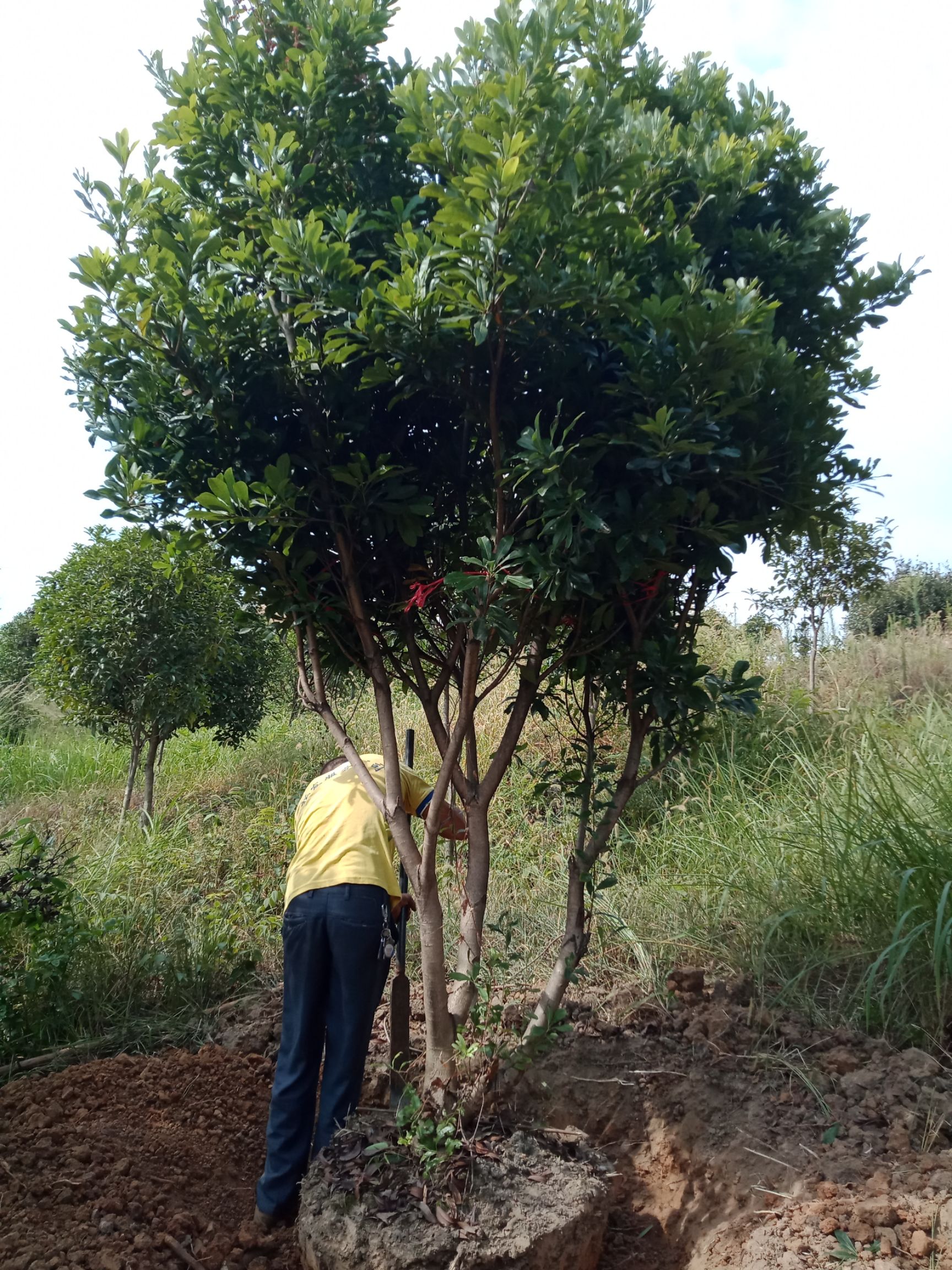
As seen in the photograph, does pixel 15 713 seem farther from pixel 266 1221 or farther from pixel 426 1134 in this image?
pixel 426 1134

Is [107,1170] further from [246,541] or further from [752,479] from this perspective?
[752,479]

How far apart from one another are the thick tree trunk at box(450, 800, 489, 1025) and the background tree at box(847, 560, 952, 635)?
23.3 feet

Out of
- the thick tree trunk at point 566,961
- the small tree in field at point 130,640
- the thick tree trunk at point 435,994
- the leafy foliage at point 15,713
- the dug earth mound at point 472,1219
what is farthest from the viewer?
the leafy foliage at point 15,713

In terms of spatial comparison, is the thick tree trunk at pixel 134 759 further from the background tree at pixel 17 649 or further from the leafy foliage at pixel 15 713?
the background tree at pixel 17 649

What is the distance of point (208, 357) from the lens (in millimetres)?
2738

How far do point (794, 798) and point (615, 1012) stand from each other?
6.69 ft

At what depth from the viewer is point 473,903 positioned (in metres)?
3.29

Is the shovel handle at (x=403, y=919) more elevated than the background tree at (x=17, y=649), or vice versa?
the background tree at (x=17, y=649)

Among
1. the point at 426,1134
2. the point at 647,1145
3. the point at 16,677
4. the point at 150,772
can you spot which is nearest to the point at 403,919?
the point at 426,1134

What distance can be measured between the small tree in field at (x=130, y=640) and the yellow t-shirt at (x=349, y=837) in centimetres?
415

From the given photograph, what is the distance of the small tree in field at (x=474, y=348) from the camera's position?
7.95 feet

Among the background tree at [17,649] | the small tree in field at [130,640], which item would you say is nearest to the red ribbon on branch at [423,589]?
the small tree in field at [130,640]

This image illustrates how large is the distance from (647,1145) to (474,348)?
3.01 meters

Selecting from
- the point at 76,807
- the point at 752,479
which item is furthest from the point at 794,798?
the point at 76,807
